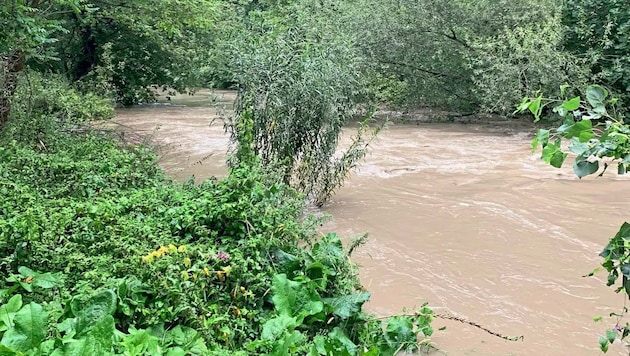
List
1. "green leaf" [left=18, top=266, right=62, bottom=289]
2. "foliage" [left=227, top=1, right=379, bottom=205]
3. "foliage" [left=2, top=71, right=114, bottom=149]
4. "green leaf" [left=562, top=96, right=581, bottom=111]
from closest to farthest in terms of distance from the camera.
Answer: "green leaf" [left=562, top=96, right=581, bottom=111] → "green leaf" [left=18, top=266, right=62, bottom=289] → "foliage" [left=227, top=1, right=379, bottom=205] → "foliage" [left=2, top=71, right=114, bottom=149]

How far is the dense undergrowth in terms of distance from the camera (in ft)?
9.07

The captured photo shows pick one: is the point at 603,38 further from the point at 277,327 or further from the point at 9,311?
the point at 9,311

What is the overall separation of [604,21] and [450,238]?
9754 mm

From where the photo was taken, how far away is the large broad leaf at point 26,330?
2.37 meters

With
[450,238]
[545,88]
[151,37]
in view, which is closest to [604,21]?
[545,88]

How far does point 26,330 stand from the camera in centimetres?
242

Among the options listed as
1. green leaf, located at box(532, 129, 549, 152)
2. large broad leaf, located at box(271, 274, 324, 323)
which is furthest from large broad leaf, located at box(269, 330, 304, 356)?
green leaf, located at box(532, 129, 549, 152)

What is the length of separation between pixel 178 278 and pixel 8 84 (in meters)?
5.29

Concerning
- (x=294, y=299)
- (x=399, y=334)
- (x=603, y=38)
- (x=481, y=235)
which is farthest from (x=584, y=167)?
(x=603, y=38)

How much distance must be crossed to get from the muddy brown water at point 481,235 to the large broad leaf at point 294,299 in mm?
1262

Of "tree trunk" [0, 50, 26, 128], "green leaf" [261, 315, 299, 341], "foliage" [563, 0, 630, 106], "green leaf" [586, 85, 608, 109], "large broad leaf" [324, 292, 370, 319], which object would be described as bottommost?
"large broad leaf" [324, 292, 370, 319]

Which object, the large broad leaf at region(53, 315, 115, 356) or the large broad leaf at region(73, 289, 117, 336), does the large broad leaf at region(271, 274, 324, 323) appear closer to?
the large broad leaf at region(73, 289, 117, 336)

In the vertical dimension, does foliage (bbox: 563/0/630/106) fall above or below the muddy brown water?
above

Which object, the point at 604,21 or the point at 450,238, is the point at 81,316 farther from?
the point at 604,21
